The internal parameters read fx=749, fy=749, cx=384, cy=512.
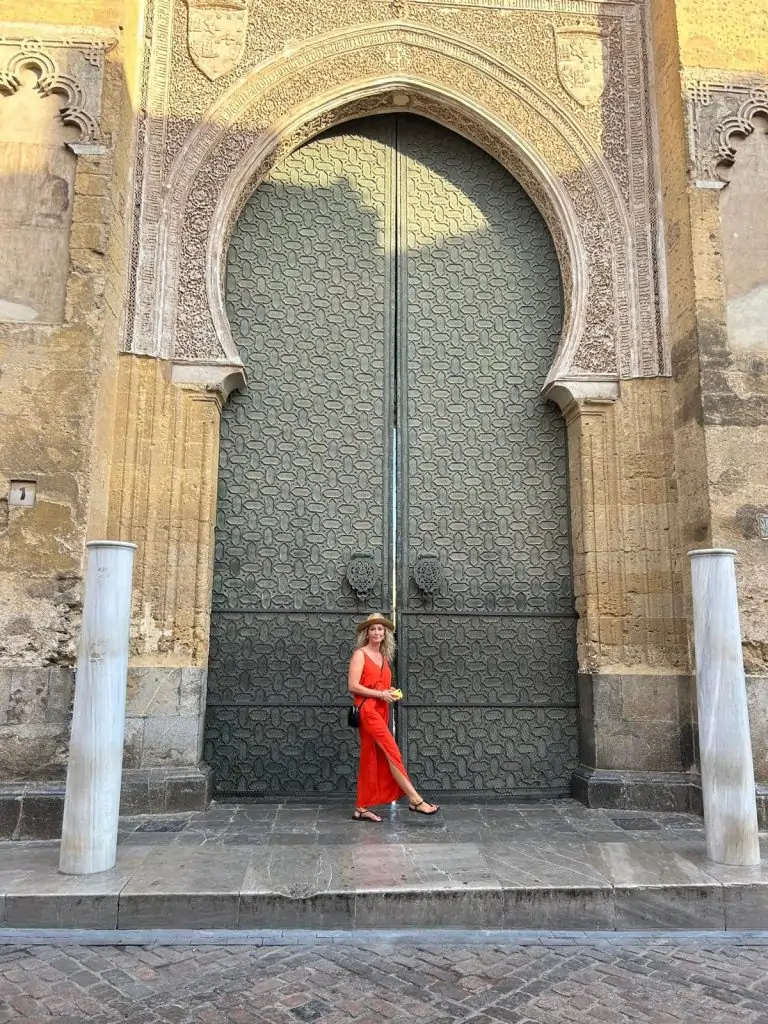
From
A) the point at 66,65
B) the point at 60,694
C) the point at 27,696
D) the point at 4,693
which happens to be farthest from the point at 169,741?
the point at 66,65

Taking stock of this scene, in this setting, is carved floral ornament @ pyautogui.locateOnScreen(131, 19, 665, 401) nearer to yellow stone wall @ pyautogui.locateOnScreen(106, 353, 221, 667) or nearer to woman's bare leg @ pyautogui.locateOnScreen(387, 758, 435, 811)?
yellow stone wall @ pyautogui.locateOnScreen(106, 353, 221, 667)

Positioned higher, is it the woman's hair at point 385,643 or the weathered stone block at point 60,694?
the woman's hair at point 385,643

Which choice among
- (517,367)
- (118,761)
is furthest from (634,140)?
(118,761)

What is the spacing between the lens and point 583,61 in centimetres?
625

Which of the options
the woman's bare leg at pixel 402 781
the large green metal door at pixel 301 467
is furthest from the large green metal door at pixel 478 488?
the woman's bare leg at pixel 402 781

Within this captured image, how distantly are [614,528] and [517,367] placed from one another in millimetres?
1531

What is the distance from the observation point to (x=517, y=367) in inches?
240

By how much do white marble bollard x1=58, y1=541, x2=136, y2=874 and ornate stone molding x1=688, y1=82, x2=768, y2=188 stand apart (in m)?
4.94

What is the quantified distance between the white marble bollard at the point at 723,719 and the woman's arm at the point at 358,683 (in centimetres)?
187

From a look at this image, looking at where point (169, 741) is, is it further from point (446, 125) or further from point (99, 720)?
point (446, 125)

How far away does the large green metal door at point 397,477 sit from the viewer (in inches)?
217

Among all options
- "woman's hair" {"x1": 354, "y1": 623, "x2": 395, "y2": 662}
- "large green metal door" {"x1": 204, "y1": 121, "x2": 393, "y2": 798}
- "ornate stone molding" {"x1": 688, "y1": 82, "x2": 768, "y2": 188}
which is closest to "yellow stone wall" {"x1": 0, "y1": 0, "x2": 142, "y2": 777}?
"large green metal door" {"x1": 204, "y1": 121, "x2": 393, "y2": 798}

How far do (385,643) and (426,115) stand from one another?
4.48m

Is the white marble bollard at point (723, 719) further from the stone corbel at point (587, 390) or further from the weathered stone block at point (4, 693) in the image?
the weathered stone block at point (4, 693)
